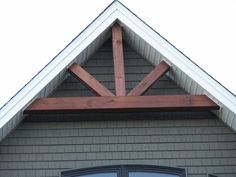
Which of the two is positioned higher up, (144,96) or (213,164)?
(144,96)

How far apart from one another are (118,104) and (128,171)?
1203 millimetres

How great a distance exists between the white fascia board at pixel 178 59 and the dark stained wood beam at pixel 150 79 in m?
0.25

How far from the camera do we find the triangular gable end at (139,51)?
13.9 metres

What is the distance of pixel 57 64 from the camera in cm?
1408

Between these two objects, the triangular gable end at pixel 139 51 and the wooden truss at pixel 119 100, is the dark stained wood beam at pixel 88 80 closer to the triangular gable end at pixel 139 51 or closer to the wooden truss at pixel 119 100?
the wooden truss at pixel 119 100

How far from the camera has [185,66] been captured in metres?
14.2

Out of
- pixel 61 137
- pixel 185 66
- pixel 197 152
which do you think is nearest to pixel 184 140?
pixel 197 152

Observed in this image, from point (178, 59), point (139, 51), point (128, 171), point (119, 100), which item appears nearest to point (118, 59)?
point (139, 51)

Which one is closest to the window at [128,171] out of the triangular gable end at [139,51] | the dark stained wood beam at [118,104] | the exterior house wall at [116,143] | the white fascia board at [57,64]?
the exterior house wall at [116,143]

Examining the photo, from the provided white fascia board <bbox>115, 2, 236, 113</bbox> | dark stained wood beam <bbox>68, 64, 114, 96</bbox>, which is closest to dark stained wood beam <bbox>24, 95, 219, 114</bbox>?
dark stained wood beam <bbox>68, 64, 114, 96</bbox>

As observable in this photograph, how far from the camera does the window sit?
14.0 meters

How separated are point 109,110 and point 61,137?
3.27 ft

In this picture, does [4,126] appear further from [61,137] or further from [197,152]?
[197,152]

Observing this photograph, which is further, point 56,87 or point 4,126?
point 56,87
